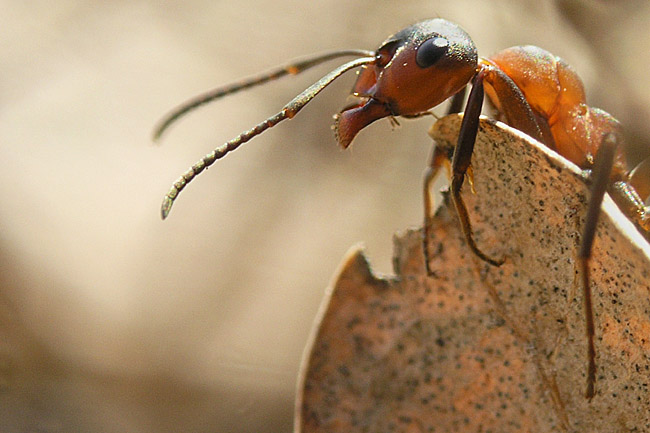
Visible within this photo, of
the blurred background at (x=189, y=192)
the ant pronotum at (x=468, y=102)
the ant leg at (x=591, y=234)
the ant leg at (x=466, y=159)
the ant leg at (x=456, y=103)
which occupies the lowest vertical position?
the ant leg at (x=591, y=234)

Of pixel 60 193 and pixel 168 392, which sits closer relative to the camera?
pixel 168 392

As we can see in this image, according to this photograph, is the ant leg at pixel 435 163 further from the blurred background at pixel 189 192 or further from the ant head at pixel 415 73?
the blurred background at pixel 189 192

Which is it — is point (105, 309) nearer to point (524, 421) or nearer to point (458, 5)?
point (524, 421)

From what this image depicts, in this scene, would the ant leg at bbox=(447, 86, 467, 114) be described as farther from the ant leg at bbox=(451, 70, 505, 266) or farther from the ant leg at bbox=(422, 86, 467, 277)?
the ant leg at bbox=(451, 70, 505, 266)

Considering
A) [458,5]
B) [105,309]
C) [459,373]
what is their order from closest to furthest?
[459,373] → [105,309] → [458,5]

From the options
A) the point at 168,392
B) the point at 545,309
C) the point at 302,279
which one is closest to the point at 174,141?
the point at 302,279

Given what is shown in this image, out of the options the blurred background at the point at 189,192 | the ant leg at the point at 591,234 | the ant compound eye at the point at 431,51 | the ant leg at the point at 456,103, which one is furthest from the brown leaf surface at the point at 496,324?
the blurred background at the point at 189,192
